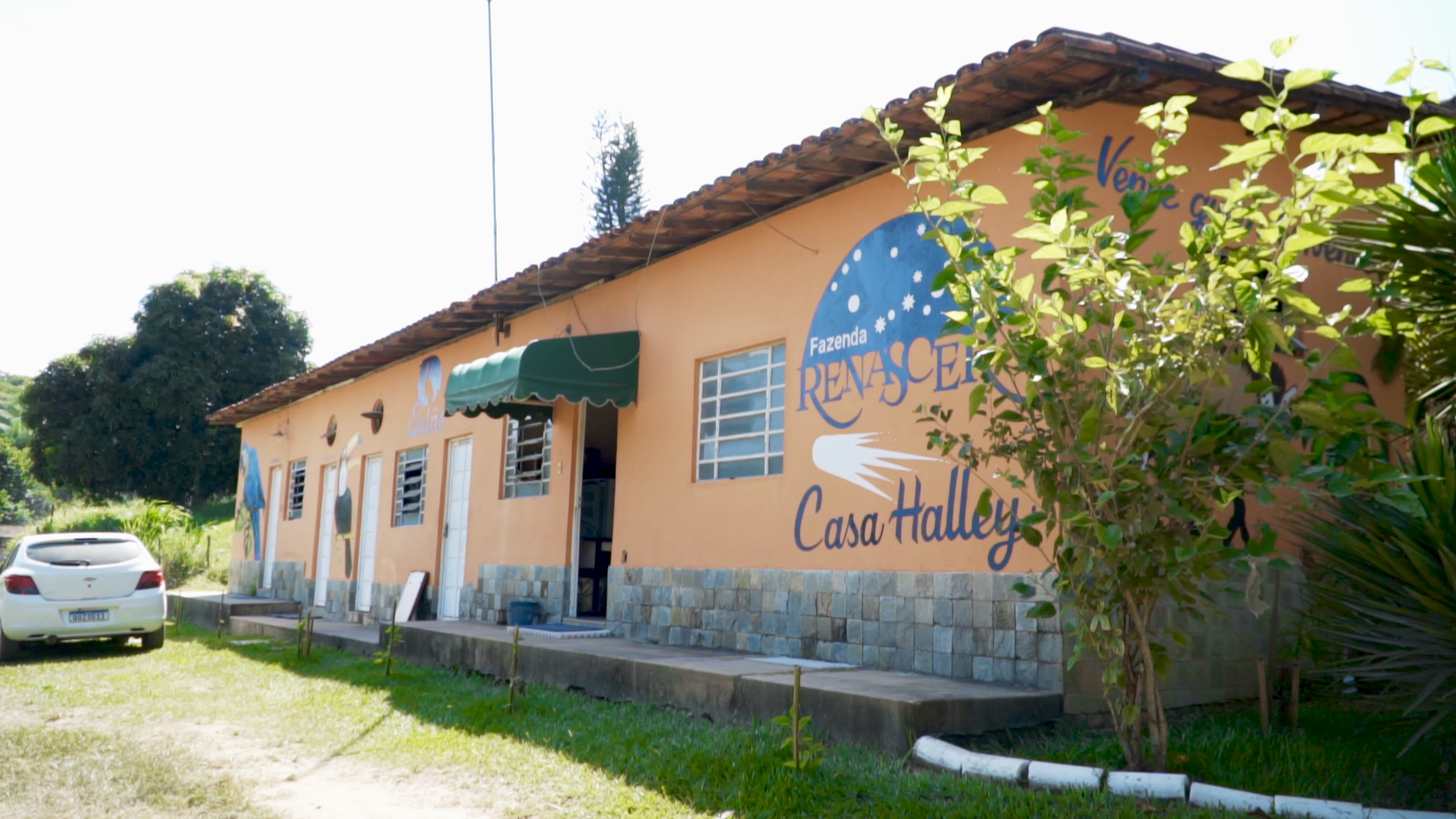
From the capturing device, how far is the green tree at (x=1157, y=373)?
13.5 feet

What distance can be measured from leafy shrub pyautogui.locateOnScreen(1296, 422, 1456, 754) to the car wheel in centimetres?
1202

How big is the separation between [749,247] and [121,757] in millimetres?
5587

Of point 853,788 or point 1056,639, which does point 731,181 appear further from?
point 853,788

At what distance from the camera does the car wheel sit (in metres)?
11.3

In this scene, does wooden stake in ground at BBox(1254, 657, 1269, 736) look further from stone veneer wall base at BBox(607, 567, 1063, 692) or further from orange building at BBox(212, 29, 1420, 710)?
stone veneer wall base at BBox(607, 567, 1063, 692)

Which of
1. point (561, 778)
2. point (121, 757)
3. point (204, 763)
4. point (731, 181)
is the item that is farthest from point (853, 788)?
point (731, 181)

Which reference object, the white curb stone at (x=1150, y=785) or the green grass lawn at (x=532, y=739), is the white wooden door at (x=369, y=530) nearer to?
the green grass lawn at (x=532, y=739)

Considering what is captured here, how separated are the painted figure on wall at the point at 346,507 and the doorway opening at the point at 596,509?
Result: 189 inches

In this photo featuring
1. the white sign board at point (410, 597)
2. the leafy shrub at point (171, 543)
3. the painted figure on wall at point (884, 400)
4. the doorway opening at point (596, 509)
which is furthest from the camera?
the leafy shrub at point (171, 543)

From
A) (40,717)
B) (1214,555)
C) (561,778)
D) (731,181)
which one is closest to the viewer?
(1214,555)

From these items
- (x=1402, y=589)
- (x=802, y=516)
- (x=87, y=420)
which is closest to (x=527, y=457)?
(x=802, y=516)

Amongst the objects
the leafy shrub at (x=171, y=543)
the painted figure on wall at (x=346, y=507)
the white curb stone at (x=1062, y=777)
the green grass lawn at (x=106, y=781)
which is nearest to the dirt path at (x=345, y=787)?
the green grass lawn at (x=106, y=781)

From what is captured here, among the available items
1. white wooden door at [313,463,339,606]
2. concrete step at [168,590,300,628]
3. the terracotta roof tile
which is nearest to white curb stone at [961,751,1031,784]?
the terracotta roof tile

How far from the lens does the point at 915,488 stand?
7.06 metres
